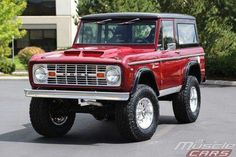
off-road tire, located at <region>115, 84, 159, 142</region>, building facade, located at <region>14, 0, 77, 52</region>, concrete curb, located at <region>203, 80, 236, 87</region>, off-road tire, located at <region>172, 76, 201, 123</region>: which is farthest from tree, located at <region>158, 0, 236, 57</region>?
building facade, located at <region>14, 0, 77, 52</region>

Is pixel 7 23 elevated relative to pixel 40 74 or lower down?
elevated

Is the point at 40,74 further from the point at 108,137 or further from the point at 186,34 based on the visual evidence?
the point at 186,34

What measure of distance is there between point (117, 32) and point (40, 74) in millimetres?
1898

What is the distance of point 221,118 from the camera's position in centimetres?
1195

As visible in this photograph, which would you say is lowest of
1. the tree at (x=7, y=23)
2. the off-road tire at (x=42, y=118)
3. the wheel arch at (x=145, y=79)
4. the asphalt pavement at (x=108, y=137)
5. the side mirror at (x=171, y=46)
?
the asphalt pavement at (x=108, y=137)

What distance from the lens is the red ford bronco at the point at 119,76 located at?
8.95 m

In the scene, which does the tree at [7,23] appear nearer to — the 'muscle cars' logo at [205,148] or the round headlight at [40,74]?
the round headlight at [40,74]

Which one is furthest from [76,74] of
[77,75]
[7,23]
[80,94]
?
[7,23]

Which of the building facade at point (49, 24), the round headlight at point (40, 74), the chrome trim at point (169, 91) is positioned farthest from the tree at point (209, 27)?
the building facade at point (49, 24)

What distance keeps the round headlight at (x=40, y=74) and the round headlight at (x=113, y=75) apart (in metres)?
1.16

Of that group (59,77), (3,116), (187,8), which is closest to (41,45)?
(187,8)

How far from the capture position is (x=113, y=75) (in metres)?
8.87

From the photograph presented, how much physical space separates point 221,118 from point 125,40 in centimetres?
302

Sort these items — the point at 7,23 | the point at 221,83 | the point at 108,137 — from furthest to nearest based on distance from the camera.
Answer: the point at 7,23 → the point at 221,83 → the point at 108,137
